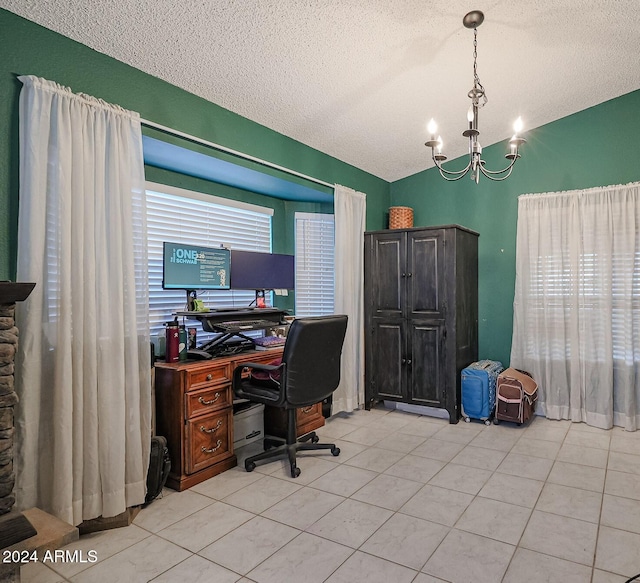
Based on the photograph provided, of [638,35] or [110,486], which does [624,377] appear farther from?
[110,486]

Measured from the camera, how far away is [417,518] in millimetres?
2463

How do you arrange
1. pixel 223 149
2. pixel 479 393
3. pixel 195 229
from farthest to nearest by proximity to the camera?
1. pixel 479 393
2. pixel 195 229
3. pixel 223 149

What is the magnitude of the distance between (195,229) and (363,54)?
192 cm

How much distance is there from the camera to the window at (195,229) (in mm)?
3447

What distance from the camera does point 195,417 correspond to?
2.87 m

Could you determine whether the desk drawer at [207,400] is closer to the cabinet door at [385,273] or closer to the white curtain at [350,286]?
the white curtain at [350,286]

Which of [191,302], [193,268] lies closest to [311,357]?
[191,302]

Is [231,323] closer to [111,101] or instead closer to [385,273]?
[111,101]

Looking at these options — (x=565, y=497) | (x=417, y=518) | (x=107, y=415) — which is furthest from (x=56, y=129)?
(x=565, y=497)

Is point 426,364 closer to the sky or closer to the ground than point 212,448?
closer to the sky

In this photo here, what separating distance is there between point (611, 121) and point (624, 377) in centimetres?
240

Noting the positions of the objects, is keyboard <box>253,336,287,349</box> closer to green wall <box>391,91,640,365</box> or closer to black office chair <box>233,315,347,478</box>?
black office chair <box>233,315,347,478</box>

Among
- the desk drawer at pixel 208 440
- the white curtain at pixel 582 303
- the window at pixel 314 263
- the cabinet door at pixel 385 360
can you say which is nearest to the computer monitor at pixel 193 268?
the desk drawer at pixel 208 440

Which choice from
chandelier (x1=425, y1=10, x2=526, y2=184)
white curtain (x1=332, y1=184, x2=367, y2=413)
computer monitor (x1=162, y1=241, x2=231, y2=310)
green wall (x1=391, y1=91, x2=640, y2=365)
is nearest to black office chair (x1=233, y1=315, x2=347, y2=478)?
computer monitor (x1=162, y1=241, x2=231, y2=310)
